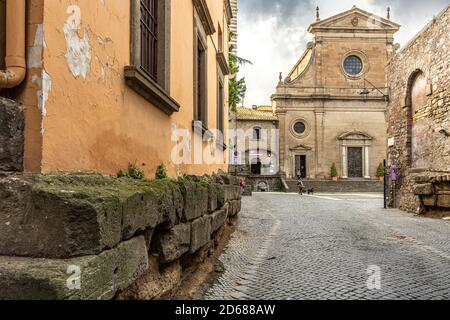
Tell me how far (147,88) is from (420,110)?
484 inches

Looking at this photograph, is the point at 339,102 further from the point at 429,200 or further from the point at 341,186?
the point at 429,200

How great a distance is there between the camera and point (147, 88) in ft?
12.8

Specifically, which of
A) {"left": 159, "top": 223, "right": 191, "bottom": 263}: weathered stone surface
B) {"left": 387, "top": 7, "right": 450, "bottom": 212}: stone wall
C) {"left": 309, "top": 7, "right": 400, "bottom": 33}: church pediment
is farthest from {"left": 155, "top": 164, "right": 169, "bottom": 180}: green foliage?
{"left": 309, "top": 7, "right": 400, "bottom": 33}: church pediment

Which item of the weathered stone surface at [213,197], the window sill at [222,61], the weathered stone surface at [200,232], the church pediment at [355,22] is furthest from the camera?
the church pediment at [355,22]

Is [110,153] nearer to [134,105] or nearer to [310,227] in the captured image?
[134,105]

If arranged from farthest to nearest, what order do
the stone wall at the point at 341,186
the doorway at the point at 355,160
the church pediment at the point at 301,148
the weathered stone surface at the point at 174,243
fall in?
1. the doorway at the point at 355,160
2. the church pediment at the point at 301,148
3. the stone wall at the point at 341,186
4. the weathered stone surface at the point at 174,243

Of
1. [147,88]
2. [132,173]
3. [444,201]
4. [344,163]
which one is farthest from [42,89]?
[344,163]

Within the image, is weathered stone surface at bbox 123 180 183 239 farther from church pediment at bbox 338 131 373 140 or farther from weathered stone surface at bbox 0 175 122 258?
church pediment at bbox 338 131 373 140

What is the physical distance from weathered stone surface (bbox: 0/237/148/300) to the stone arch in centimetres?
1291

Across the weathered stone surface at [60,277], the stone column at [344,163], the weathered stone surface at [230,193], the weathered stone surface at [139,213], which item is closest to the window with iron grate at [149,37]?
the weathered stone surface at [139,213]

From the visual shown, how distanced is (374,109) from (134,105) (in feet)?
128

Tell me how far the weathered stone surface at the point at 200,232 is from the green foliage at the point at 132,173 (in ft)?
2.90

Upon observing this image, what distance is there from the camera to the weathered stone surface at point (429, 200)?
40.6 ft

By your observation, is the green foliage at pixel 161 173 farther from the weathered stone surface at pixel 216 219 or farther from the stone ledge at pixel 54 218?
the stone ledge at pixel 54 218
